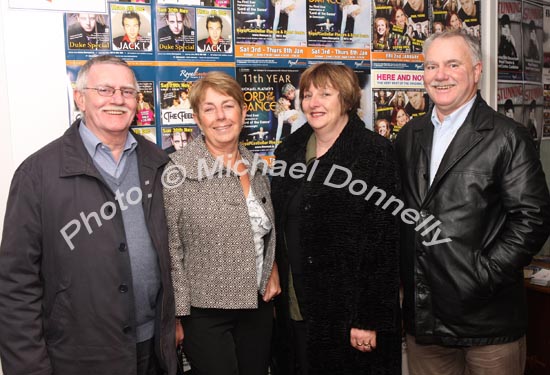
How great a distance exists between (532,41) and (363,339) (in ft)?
8.11

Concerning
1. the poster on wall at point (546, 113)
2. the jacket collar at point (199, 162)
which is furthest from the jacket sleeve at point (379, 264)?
the poster on wall at point (546, 113)

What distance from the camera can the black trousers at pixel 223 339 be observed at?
1905 mm

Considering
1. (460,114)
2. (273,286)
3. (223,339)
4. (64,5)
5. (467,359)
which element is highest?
(64,5)

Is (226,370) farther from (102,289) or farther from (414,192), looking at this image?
(414,192)

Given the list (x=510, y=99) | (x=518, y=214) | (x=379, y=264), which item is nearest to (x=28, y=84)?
(x=379, y=264)

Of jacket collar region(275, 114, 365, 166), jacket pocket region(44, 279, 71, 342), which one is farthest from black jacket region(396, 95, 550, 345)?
jacket pocket region(44, 279, 71, 342)

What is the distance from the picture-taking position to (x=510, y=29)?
310cm

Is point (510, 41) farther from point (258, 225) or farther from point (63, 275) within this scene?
point (63, 275)

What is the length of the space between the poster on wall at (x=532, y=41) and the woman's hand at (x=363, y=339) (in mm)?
2216

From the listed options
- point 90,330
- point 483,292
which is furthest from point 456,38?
point 90,330

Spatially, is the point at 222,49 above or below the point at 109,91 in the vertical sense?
above

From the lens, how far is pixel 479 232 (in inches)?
71.3

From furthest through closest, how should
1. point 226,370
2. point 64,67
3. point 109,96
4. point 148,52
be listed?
1. point 148,52
2. point 64,67
3. point 226,370
4. point 109,96

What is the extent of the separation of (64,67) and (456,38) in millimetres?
1582
